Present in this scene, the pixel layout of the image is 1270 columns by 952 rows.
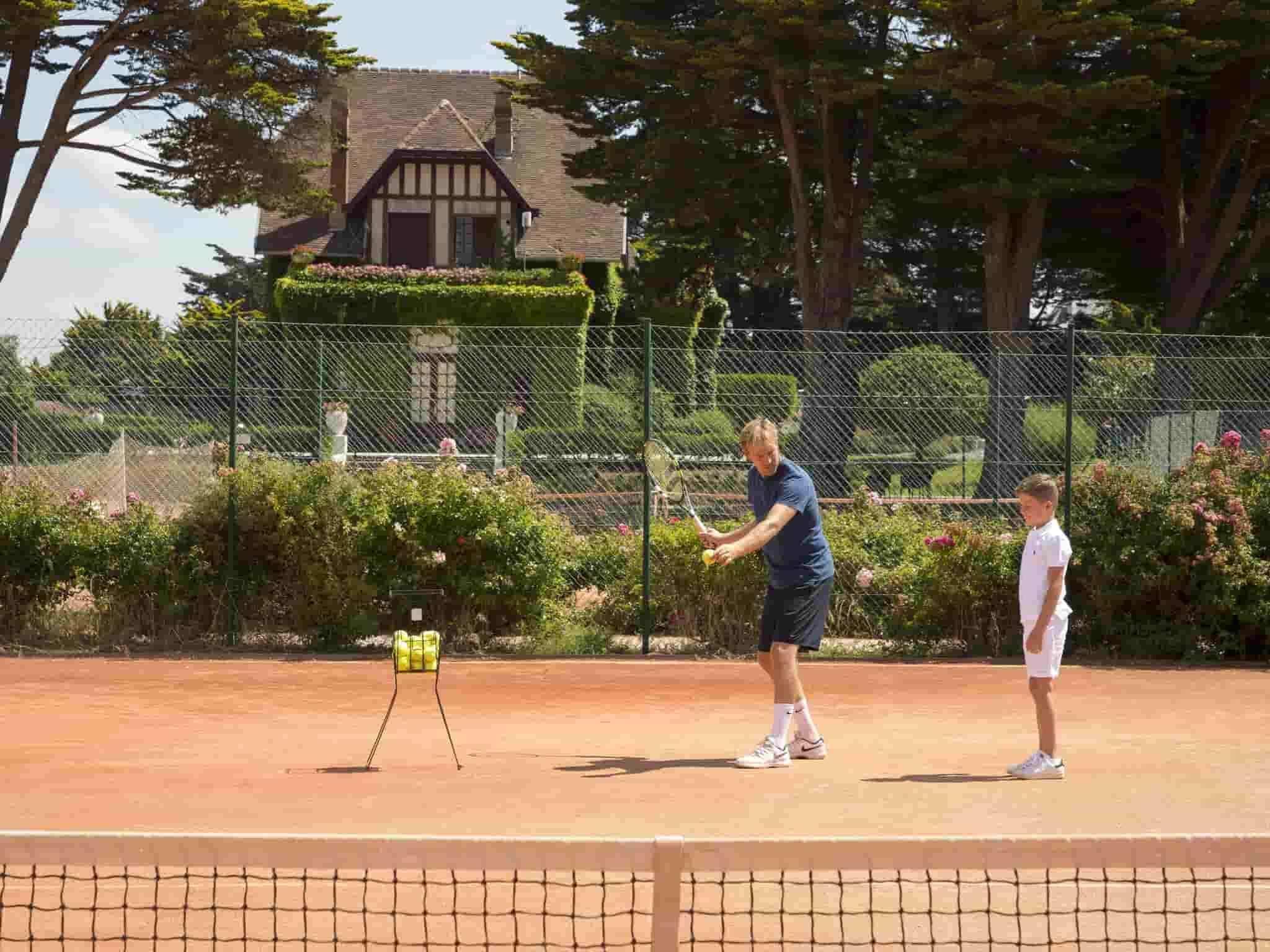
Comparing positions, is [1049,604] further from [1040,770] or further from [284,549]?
[284,549]

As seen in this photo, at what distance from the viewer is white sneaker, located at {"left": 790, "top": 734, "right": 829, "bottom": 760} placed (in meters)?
8.04

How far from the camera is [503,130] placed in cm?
4284

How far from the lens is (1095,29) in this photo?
2342cm

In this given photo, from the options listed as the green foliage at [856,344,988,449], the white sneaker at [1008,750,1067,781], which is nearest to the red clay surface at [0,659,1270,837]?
the white sneaker at [1008,750,1067,781]

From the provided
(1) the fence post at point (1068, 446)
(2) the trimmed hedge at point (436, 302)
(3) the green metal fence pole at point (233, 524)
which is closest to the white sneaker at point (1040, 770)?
(1) the fence post at point (1068, 446)

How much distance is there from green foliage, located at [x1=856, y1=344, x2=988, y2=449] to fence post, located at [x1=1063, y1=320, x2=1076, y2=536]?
1184mm

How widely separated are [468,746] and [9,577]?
563cm

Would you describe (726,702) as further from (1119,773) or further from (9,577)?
(9,577)

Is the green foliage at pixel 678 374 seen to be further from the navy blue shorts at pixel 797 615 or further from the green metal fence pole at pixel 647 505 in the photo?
the navy blue shorts at pixel 797 615

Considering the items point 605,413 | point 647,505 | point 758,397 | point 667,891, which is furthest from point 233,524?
point 667,891

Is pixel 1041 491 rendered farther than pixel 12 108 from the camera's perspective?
No

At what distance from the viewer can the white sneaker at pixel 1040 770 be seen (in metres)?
7.46

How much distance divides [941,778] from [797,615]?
3.40 feet

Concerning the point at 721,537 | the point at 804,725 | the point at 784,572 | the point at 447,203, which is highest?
the point at 447,203
